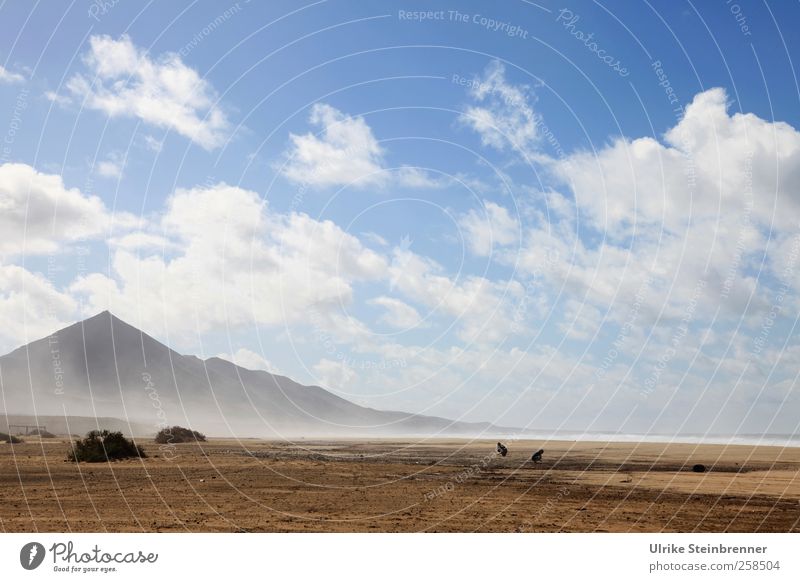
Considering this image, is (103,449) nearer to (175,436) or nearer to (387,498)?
(387,498)

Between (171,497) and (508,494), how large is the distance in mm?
14262

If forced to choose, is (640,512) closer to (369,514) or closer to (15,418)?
(369,514)

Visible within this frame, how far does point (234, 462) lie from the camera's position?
167 ft

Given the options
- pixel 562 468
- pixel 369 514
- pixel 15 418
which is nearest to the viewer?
pixel 369 514

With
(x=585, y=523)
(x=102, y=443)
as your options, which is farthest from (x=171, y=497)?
(x=102, y=443)

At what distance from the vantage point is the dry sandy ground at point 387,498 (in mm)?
24078
